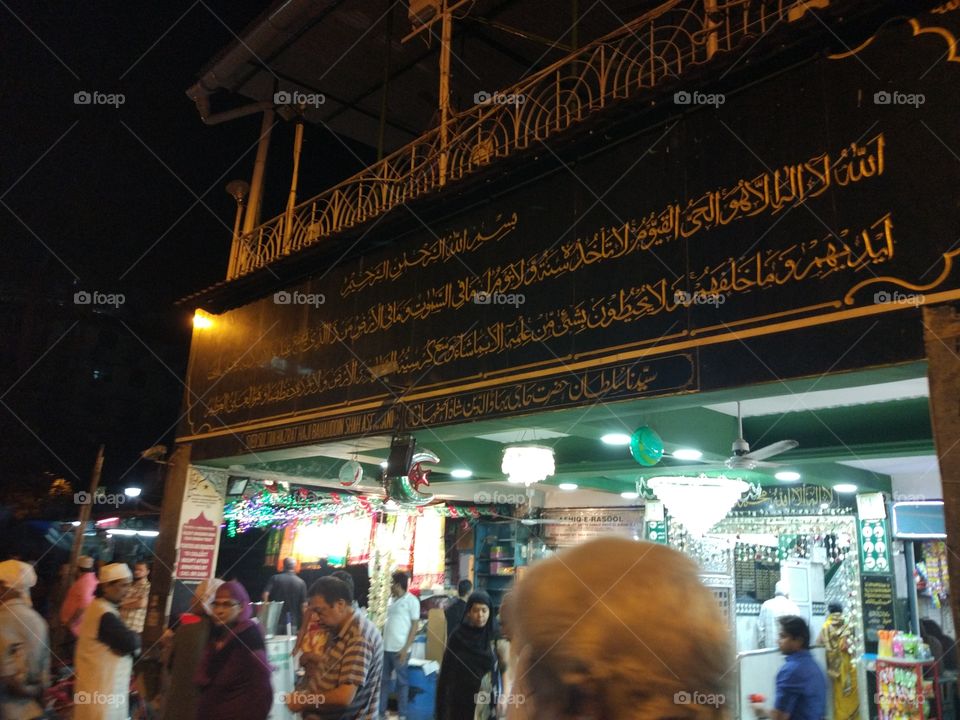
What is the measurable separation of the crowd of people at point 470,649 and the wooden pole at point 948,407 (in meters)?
1.84

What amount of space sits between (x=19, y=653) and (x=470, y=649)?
3.17 meters

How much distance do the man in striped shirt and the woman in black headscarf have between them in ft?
→ 4.74

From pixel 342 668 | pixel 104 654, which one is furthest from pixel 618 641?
pixel 104 654

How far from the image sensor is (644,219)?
4.14 m

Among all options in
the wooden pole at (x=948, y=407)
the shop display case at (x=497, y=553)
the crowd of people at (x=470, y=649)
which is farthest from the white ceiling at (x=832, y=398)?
the shop display case at (x=497, y=553)

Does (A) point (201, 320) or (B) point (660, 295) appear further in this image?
(A) point (201, 320)

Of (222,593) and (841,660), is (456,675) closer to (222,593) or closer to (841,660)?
(222,593)

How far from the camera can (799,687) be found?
482cm

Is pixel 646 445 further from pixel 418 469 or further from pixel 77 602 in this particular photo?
pixel 77 602

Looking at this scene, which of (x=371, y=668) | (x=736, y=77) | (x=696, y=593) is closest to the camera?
(x=696, y=593)

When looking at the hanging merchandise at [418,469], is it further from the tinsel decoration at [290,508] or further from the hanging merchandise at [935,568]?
the hanging merchandise at [935,568]

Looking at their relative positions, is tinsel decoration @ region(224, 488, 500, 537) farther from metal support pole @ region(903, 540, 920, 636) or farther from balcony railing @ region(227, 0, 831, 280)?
metal support pole @ region(903, 540, 920, 636)

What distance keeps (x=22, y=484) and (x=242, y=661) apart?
13.7 metres

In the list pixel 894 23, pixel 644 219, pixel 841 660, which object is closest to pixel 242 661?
pixel 644 219
